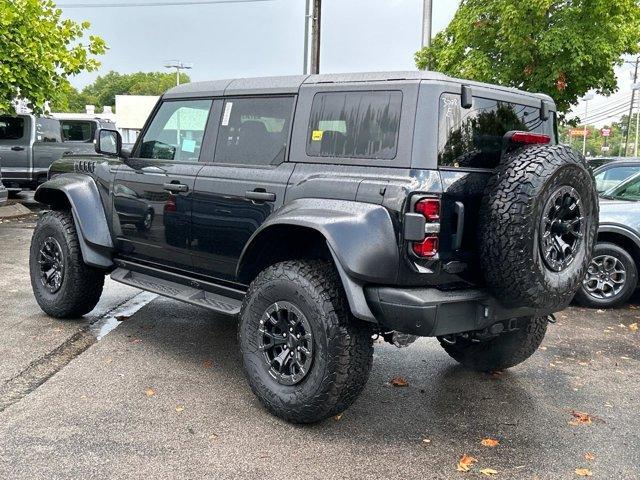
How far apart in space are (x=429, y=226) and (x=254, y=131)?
160 centimetres

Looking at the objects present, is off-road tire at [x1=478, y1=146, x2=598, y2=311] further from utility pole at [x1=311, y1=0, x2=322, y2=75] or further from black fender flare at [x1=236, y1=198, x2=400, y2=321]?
utility pole at [x1=311, y1=0, x2=322, y2=75]

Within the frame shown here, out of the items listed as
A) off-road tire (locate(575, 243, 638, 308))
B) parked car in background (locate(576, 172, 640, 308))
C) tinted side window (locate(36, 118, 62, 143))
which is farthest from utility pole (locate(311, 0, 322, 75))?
off-road tire (locate(575, 243, 638, 308))

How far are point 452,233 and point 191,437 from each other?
179 centimetres

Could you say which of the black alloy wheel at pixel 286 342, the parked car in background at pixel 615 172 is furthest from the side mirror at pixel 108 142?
the parked car in background at pixel 615 172

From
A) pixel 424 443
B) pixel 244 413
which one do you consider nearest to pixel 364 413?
pixel 424 443

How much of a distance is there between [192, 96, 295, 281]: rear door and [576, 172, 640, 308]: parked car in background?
13.7 feet

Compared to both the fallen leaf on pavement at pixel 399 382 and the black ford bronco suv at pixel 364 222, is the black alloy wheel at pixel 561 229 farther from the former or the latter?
the fallen leaf on pavement at pixel 399 382

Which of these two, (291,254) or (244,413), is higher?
(291,254)

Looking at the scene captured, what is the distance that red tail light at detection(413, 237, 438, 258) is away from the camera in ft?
10.5

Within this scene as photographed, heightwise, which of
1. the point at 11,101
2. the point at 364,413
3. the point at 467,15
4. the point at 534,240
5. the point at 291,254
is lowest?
the point at 364,413

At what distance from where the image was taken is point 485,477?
314 centimetres

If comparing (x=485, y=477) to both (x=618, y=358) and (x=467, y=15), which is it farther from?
(x=467, y=15)

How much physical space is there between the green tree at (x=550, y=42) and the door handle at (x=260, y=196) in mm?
9281

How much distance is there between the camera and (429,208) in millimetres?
3207
